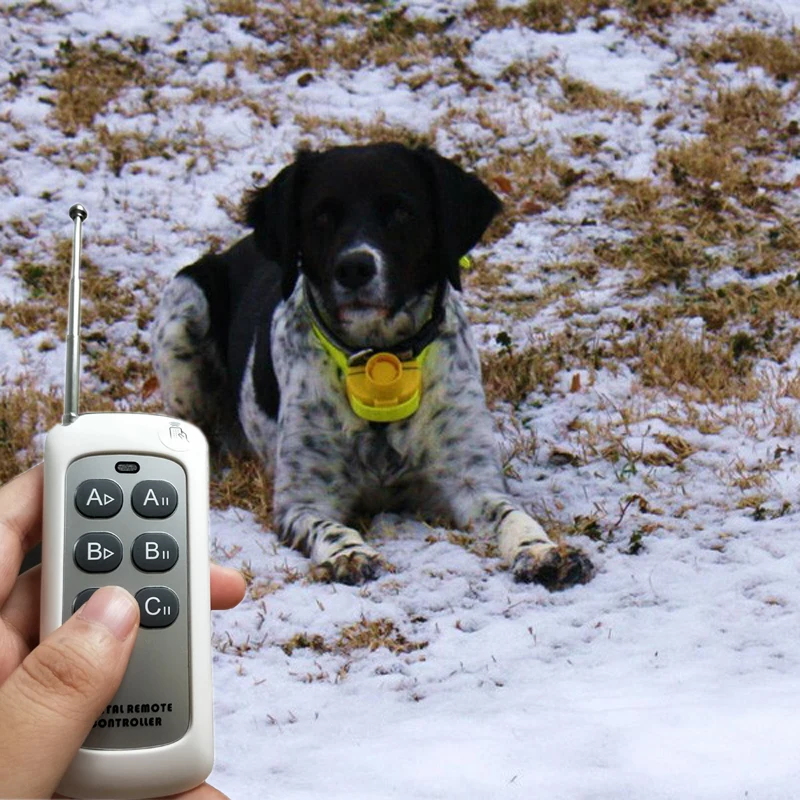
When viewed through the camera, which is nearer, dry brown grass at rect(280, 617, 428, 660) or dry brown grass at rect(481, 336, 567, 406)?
dry brown grass at rect(280, 617, 428, 660)

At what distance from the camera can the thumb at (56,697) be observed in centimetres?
174

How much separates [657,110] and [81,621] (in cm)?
795

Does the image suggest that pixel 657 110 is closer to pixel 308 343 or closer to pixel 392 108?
pixel 392 108

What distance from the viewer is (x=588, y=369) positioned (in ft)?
19.8

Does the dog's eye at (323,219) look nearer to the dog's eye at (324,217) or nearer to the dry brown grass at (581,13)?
the dog's eye at (324,217)

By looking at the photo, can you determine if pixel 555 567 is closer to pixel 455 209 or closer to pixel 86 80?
pixel 455 209

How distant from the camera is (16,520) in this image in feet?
6.96

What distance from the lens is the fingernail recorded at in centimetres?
186

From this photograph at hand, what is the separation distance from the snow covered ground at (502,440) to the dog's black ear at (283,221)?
3.42 feet

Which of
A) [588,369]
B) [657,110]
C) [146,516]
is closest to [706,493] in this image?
[588,369]

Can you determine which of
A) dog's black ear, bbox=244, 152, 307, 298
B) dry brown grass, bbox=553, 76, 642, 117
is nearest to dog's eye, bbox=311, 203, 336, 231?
dog's black ear, bbox=244, 152, 307, 298

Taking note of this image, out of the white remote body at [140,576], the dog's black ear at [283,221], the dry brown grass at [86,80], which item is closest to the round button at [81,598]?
the white remote body at [140,576]

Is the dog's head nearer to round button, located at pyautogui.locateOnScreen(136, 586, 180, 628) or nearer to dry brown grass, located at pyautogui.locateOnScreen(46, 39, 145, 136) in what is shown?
round button, located at pyautogui.locateOnScreen(136, 586, 180, 628)

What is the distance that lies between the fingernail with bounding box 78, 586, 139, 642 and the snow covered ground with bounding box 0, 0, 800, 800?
1070 millimetres
